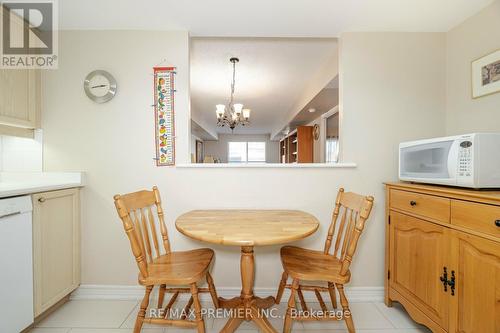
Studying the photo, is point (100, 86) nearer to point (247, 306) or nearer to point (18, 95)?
point (18, 95)

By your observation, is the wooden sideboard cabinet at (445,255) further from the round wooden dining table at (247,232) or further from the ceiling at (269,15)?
the ceiling at (269,15)

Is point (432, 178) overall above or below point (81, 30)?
below

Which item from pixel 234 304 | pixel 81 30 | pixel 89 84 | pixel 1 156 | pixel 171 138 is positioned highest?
pixel 81 30

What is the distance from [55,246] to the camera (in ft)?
5.42

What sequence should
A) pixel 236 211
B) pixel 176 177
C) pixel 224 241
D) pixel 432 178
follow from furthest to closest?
pixel 176 177 < pixel 236 211 < pixel 432 178 < pixel 224 241

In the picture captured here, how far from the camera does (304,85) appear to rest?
368 cm

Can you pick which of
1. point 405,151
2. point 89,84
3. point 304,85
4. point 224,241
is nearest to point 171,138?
point 89,84

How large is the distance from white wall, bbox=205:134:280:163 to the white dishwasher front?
27.4 ft

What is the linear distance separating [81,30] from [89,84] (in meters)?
0.45

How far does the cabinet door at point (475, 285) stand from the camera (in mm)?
1044

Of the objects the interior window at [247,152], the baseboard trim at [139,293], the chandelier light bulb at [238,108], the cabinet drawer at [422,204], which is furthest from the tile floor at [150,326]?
the interior window at [247,152]

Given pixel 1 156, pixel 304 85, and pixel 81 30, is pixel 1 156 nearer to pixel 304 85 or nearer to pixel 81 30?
pixel 81 30

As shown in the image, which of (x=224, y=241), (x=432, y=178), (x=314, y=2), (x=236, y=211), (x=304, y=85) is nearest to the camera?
(x=224, y=241)

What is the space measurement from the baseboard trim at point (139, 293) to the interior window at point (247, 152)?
8.13m
